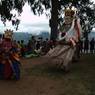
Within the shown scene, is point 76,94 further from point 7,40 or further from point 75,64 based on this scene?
point 75,64

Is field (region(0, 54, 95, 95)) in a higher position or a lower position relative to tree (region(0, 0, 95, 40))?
lower

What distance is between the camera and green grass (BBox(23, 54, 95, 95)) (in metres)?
12.8

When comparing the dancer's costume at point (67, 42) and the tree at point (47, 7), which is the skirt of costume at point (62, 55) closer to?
the dancer's costume at point (67, 42)

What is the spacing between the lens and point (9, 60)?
13.7 metres

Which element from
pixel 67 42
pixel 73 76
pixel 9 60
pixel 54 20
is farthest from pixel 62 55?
pixel 54 20

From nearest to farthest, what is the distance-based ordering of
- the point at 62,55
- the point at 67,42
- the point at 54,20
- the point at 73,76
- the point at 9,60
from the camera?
the point at 9,60
the point at 73,76
the point at 62,55
the point at 67,42
the point at 54,20

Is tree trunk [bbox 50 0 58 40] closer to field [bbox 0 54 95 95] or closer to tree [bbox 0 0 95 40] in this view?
tree [bbox 0 0 95 40]

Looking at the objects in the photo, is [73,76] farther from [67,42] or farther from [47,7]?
[47,7]

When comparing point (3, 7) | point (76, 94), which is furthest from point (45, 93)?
point (3, 7)

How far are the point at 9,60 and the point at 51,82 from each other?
1.55 m

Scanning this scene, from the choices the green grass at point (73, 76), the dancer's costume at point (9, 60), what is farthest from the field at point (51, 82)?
the dancer's costume at point (9, 60)

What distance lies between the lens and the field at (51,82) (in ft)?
41.8

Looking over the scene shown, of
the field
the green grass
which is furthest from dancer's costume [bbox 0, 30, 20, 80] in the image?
the green grass

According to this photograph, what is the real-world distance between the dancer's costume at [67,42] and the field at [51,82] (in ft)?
1.37
